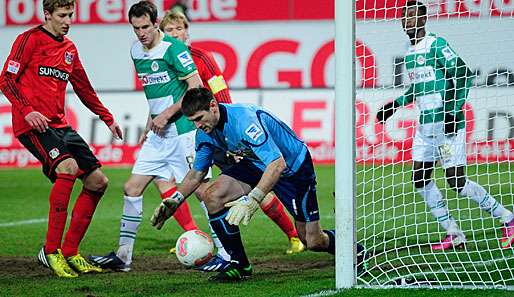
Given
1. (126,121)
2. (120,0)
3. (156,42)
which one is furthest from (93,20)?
(156,42)

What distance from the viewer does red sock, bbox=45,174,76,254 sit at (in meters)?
7.24

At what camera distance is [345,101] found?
625 cm

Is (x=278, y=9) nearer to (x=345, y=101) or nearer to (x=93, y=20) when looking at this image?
(x=93, y=20)

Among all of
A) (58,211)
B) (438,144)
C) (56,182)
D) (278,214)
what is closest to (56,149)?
(56,182)

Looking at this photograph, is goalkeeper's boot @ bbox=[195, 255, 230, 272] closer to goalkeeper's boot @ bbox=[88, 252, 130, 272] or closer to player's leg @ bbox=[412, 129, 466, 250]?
goalkeeper's boot @ bbox=[88, 252, 130, 272]

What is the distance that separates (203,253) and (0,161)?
35.7 feet

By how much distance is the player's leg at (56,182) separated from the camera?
7.22 metres

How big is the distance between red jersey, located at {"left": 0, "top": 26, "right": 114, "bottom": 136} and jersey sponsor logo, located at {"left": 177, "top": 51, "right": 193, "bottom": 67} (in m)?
0.82

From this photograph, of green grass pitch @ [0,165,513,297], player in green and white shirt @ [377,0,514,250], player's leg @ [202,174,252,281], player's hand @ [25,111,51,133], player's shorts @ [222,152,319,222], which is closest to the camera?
green grass pitch @ [0,165,513,297]

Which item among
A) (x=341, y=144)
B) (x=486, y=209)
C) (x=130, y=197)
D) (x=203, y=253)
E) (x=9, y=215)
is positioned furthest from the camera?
(x=9, y=215)

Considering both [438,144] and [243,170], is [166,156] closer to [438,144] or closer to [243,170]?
[243,170]

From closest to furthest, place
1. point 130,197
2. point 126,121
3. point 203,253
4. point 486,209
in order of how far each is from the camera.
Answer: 1. point 203,253
2. point 130,197
3. point 486,209
4. point 126,121

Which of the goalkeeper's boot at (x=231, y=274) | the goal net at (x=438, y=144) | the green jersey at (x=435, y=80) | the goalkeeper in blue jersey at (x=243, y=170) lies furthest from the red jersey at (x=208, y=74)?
the goalkeeper's boot at (x=231, y=274)

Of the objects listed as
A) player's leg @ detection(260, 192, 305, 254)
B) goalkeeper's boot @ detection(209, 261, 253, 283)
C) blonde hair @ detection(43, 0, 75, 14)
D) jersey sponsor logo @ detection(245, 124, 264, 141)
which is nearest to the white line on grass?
player's leg @ detection(260, 192, 305, 254)
